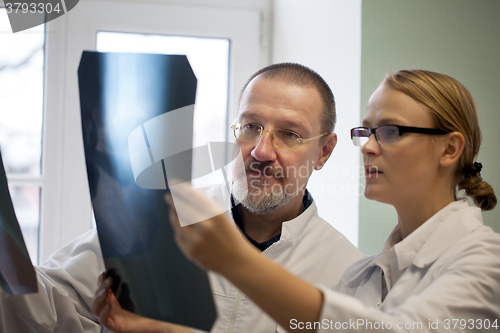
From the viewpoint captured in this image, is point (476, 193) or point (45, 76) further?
point (45, 76)

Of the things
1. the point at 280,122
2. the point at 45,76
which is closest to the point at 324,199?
the point at 280,122

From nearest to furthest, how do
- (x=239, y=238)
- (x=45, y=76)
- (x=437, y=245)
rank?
(x=239, y=238), (x=437, y=245), (x=45, y=76)

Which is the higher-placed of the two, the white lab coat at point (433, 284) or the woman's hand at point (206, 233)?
the woman's hand at point (206, 233)

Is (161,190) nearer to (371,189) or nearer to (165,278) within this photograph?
(165,278)

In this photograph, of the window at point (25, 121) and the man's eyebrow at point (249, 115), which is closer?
the man's eyebrow at point (249, 115)

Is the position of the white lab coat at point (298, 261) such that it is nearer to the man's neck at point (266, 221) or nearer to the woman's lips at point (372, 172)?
the man's neck at point (266, 221)

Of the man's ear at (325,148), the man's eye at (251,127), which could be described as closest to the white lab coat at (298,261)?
the man's ear at (325,148)

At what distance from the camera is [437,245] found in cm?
57

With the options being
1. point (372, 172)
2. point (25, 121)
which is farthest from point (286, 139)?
point (25, 121)

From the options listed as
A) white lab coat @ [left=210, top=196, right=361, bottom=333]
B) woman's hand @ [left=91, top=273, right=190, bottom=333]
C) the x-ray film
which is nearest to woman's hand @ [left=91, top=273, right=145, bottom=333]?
woman's hand @ [left=91, top=273, right=190, bottom=333]

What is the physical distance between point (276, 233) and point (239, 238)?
69cm

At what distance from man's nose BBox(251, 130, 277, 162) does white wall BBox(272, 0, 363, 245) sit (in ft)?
1.33

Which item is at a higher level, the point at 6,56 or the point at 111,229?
the point at 6,56

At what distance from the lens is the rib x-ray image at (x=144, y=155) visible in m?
0.39
